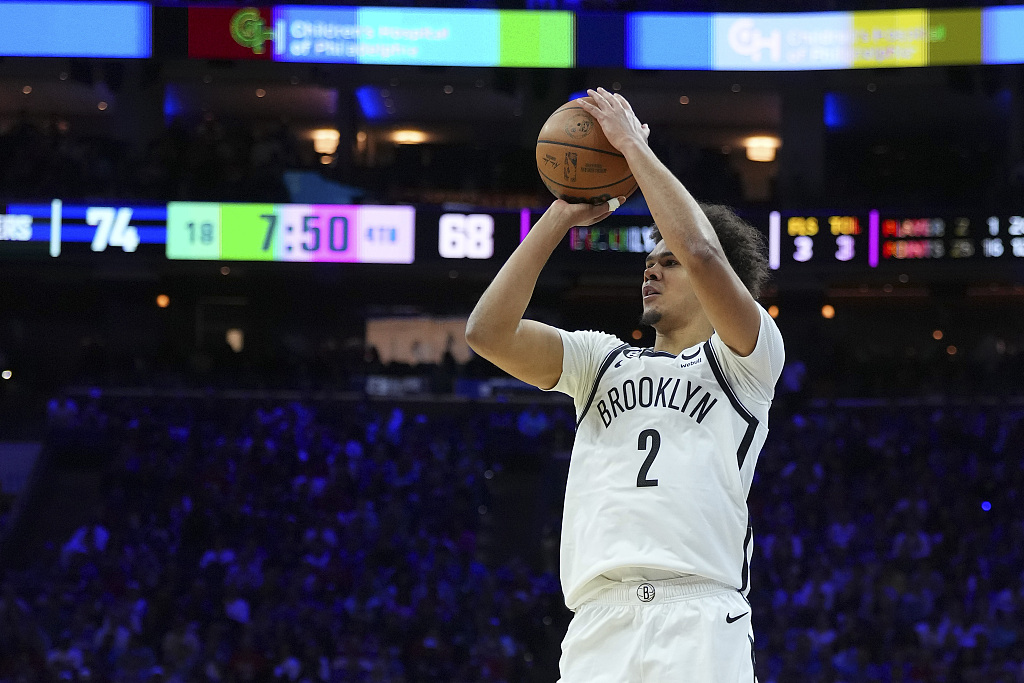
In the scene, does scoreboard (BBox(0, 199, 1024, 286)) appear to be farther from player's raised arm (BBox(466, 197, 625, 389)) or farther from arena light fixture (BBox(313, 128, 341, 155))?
player's raised arm (BBox(466, 197, 625, 389))

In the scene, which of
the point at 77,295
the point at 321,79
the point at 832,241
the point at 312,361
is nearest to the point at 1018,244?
the point at 832,241

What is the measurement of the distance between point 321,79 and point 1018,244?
32.2 ft

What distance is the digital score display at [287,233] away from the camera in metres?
12.6

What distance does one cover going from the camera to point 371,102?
680 inches

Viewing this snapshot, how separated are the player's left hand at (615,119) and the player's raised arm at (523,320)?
0.28m

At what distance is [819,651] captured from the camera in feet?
30.0

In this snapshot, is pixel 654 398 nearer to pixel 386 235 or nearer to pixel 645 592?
pixel 645 592

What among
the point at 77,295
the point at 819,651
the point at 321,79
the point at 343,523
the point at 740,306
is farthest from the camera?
the point at 77,295

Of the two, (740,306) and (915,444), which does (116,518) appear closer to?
(915,444)

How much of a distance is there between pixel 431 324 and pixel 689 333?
14825 mm

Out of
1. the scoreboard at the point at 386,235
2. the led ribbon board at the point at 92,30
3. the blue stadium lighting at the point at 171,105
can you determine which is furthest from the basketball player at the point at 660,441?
the blue stadium lighting at the point at 171,105

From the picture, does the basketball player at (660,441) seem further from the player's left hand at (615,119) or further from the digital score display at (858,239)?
the digital score display at (858,239)

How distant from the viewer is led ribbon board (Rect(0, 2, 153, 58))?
1341 cm

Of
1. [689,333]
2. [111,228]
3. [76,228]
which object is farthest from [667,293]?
[76,228]
